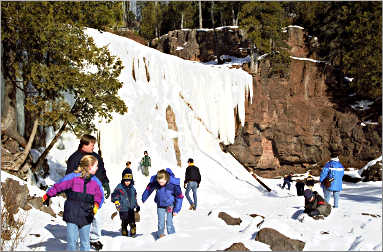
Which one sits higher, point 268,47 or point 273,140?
point 268,47

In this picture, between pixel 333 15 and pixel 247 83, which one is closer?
pixel 247 83

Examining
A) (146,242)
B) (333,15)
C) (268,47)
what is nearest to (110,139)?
(146,242)

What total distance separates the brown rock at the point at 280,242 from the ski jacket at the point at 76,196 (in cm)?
292

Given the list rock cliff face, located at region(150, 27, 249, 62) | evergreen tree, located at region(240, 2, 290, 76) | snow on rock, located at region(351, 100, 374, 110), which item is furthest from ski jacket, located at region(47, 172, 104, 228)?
rock cliff face, located at region(150, 27, 249, 62)

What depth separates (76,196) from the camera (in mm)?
4227

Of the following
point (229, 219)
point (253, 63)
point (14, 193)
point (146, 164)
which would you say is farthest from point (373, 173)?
point (14, 193)

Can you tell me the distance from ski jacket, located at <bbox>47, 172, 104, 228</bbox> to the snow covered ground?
1.18 meters

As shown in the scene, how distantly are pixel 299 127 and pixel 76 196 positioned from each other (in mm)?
→ 23991

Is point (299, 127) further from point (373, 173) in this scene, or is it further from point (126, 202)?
point (126, 202)

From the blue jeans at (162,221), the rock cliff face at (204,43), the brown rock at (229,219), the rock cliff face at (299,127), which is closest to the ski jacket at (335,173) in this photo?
Result: the brown rock at (229,219)

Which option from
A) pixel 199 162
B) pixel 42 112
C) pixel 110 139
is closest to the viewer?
pixel 42 112

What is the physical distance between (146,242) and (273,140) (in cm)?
2182

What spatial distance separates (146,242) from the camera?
537cm

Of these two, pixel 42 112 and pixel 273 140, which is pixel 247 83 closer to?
pixel 273 140
